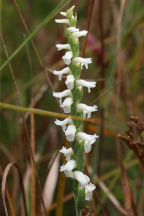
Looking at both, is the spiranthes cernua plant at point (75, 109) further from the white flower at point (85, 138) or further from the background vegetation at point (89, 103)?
the background vegetation at point (89, 103)

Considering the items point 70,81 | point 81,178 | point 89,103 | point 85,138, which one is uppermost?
point 89,103

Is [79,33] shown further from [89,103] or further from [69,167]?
[89,103]

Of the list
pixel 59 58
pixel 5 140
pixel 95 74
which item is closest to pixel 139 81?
pixel 95 74

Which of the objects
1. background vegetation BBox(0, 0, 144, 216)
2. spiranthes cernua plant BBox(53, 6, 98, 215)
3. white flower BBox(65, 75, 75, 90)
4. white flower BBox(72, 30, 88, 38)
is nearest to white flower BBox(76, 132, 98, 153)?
spiranthes cernua plant BBox(53, 6, 98, 215)

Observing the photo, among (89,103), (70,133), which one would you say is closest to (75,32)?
(70,133)

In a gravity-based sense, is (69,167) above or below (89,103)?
below

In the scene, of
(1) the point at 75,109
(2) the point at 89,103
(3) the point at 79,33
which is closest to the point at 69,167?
(1) the point at 75,109

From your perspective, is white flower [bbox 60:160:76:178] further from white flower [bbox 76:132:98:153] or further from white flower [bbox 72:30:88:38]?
white flower [bbox 72:30:88:38]

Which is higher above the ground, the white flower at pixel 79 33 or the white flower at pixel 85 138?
the white flower at pixel 79 33

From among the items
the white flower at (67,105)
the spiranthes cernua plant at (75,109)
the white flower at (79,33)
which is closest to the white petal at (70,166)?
the spiranthes cernua plant at (75,109)

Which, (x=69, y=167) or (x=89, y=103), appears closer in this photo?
(x=69, y=167)
